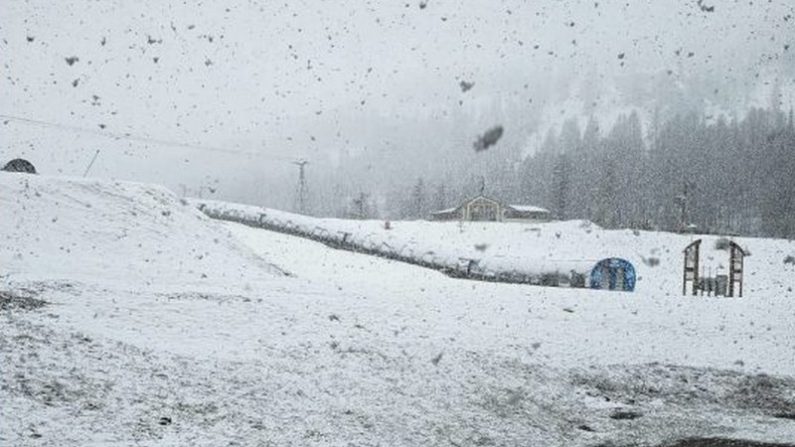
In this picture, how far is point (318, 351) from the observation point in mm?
11273

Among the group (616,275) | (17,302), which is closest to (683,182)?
(616,275)

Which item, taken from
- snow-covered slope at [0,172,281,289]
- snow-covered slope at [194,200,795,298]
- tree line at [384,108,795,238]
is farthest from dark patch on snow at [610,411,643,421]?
tree line at [384,108,795,238]

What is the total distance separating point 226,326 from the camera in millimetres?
11820

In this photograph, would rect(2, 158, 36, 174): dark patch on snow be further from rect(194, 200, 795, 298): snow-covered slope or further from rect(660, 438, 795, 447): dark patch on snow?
rect(660, 438, 795, 447): dark patch on snow

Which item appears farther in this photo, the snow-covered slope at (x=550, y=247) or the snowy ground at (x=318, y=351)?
the snow-covered slope at (x=550, y=247)

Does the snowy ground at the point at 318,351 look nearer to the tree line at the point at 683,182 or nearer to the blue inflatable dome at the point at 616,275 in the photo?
the blue inflatable dome at the point at 616,275

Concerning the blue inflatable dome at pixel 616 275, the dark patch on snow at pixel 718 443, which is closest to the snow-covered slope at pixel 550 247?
the blue inflatable dome at pixel 616 275

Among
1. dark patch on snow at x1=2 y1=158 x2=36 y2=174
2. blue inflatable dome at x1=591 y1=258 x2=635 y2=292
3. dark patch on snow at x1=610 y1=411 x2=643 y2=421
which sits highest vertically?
dark patch on snow at x1=2 y1=158 x2=36 y2=174

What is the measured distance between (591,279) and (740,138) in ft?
415

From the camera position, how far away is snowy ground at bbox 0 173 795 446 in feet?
26.5

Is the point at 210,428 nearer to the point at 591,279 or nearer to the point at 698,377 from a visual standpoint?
the point at 698,377

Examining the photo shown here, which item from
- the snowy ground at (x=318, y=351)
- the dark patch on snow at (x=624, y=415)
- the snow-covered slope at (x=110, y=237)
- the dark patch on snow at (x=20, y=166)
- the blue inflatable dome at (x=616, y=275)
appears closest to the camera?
the snowy ground at (x=318, y=351)

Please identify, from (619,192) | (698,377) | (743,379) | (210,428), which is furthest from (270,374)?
(619,192)

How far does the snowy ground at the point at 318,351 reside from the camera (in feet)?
26.5
